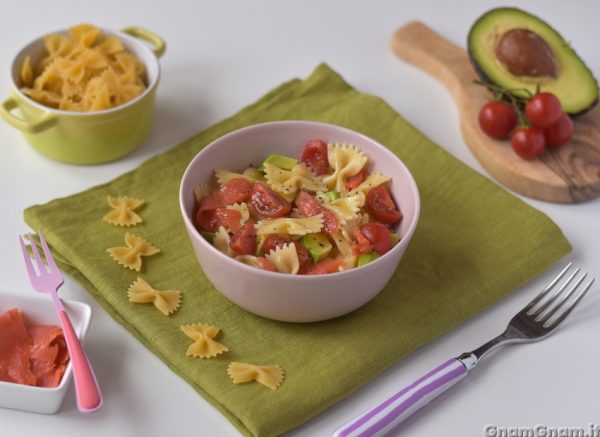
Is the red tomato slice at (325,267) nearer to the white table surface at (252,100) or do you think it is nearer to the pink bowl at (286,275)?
the pink bowl at (286,275)

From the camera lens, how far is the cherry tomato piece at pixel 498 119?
3742mm

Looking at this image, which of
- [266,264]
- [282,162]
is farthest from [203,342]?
[282,162]

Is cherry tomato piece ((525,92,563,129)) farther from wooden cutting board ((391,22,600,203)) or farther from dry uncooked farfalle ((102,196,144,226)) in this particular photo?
dry uncooked farfalle ((102,196,144,226))

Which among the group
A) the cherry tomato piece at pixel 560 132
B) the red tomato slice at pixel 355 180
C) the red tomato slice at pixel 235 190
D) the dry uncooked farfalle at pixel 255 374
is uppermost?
the cherry tomato piece at pixel 560 132

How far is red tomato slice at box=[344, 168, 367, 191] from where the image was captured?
3.15 m

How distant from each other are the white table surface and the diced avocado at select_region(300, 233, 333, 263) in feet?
1.43

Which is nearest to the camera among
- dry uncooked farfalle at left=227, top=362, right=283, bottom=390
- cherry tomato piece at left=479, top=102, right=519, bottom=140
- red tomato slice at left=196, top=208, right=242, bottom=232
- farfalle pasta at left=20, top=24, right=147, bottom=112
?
dry uncooked farfalle at left=227, top=362, right=283, bottom=390

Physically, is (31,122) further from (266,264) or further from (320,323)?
(320,323)

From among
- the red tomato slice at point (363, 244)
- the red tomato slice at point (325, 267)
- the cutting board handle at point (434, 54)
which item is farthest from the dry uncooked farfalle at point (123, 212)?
the cutting board handle at point (434, 54)

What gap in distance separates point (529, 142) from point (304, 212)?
3.74 ft

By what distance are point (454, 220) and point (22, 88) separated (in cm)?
178

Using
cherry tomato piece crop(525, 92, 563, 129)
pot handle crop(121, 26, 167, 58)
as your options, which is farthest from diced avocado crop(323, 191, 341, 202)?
pot handle crop(121, 26, 167, 58)

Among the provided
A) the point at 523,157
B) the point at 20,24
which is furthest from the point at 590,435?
the point at 20,24

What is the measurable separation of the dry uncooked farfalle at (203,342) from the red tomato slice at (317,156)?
0.74 meters
